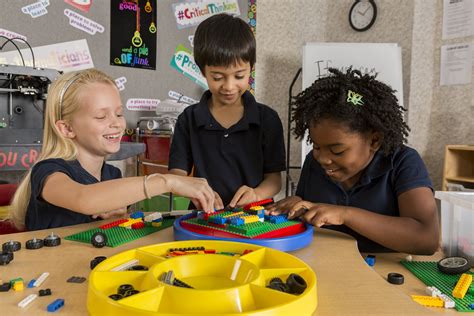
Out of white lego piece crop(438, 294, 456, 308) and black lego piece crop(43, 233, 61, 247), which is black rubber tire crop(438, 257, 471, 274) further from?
black lego piece crop(43, 233, 61, 247)

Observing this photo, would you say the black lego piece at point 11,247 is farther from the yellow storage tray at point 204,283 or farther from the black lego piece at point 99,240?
the yellow storage tray at point 204,283

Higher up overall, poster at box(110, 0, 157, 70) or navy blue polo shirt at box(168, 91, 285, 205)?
poster at box(110, 0, 157, 70)

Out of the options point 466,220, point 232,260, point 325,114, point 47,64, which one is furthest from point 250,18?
point 232,260

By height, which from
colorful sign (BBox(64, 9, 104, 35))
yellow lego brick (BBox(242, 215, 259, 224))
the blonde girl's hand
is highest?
colorful sign (BBox(64, 9, 104, 35))

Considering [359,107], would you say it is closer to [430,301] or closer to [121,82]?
[430,301]

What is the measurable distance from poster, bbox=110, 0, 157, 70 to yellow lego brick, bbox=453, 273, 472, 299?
2583mm

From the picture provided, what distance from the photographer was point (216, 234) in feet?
2.59

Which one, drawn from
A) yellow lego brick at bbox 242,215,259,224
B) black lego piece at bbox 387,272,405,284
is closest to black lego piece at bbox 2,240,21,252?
yellow lego brick at bbox 242,215,259,224

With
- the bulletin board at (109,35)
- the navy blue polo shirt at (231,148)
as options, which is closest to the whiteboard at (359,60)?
the bulletin board at (109,35)

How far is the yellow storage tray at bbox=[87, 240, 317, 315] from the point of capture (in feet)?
1.48

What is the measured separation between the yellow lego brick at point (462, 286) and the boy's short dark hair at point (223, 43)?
2.79ft

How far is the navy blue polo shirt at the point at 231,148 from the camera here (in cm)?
141

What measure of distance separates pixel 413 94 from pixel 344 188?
7.66 feet

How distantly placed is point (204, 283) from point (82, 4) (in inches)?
103
